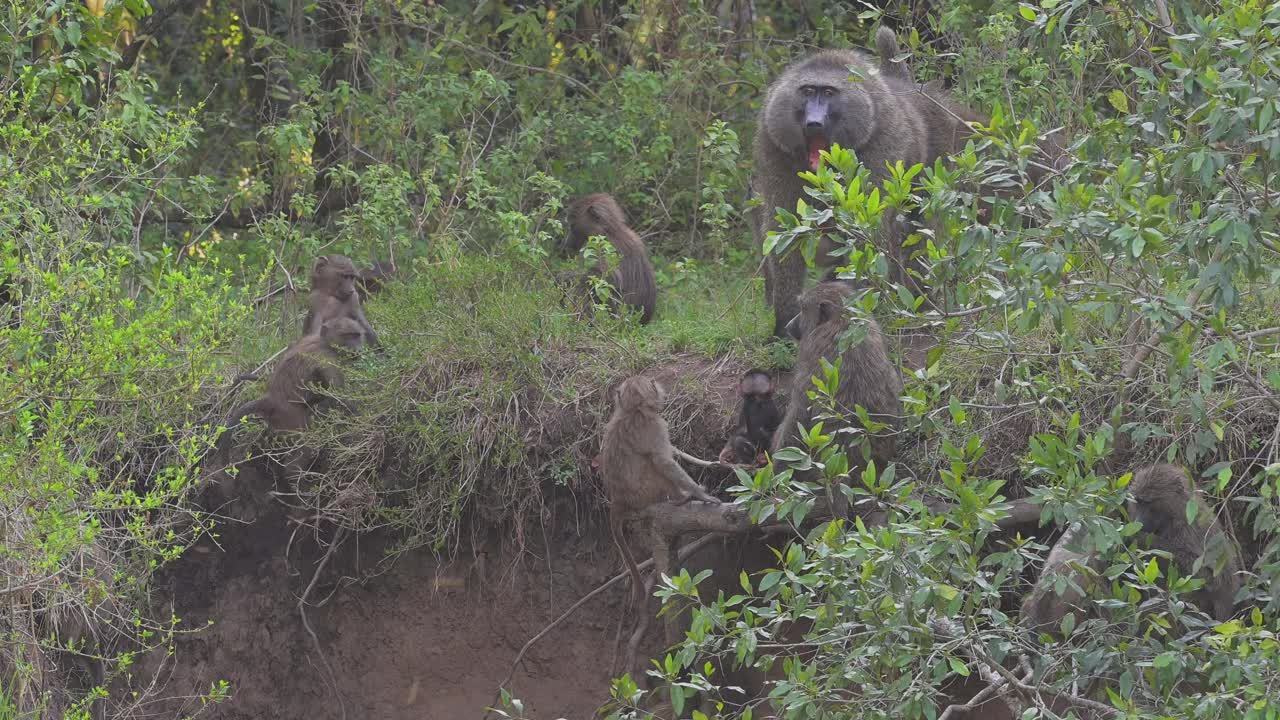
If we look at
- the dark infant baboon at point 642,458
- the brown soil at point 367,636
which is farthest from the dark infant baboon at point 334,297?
the dark infant baboon at point 642,458

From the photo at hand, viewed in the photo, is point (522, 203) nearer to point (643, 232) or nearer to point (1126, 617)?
point (643, 232)

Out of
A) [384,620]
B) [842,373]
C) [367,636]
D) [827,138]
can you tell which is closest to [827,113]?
[827,138]

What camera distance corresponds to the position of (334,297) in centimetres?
746

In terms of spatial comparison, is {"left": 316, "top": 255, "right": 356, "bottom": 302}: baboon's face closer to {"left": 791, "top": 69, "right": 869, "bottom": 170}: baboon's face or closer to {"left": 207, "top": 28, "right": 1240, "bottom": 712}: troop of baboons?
{"left": 207, "top": 28, "right": 1240, "bottom": 712}: troop of baboons

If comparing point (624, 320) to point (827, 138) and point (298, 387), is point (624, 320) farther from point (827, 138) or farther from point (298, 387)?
point (298, 387)

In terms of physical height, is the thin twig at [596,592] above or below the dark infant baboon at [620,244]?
below

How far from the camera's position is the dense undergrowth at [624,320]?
4.39 meters

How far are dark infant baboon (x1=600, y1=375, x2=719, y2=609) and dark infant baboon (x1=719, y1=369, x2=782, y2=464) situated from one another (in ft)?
1.14

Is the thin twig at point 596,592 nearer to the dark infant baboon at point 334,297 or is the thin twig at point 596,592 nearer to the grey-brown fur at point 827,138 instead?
the grey-brown fur at point 827,138

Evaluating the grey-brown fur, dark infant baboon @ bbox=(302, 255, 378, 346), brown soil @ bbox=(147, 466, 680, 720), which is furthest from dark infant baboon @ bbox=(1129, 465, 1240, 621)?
dark infant baboon @ bbox=(302, 255, 378, 346)

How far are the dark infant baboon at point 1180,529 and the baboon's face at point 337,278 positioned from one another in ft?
12.1

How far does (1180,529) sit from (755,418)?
5.30ft

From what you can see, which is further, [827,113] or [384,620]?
[384,620]

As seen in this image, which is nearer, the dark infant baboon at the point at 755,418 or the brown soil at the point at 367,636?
the dark infant baboon at the point at 755,418
